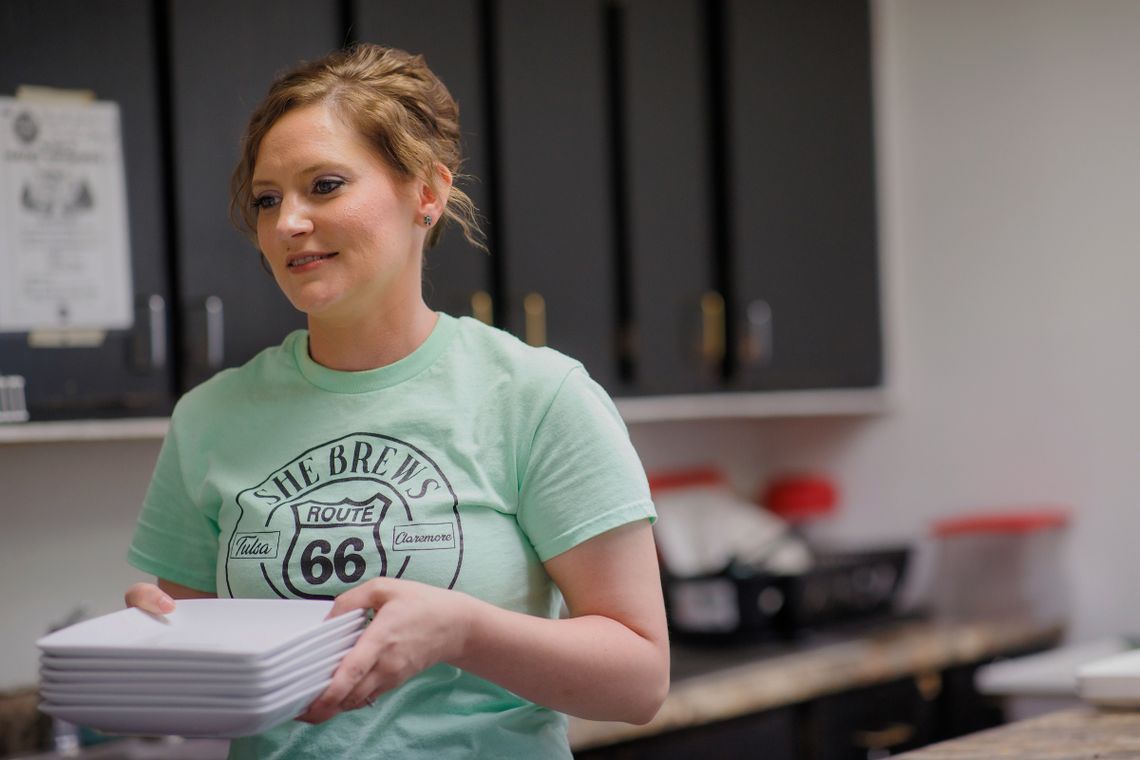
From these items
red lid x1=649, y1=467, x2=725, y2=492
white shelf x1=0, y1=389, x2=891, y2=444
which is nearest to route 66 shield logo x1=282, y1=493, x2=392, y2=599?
white shelf x1=0, y1=389, x2=891, y2=444

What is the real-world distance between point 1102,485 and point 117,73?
1986mm

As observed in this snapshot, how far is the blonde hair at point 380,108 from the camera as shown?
1206mm

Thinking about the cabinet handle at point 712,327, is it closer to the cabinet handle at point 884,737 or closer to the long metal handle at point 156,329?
the cabinet handle at point 884,737

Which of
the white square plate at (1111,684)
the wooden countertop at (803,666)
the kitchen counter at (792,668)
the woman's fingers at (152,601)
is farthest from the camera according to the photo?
the wooden countertop at (803,666)

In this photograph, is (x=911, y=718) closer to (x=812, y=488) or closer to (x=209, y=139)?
(x=812, y=488)

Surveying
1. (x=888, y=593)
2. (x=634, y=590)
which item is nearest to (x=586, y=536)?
(x=634, y=590)

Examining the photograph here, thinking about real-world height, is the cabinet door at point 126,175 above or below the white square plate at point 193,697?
above

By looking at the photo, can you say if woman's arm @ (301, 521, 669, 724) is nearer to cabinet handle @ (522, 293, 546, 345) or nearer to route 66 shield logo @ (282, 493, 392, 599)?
route 66 shield logo @ (282, 493, 392, 599)

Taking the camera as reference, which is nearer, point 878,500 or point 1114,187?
point 1114,187

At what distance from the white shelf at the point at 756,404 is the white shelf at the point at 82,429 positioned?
90 cm

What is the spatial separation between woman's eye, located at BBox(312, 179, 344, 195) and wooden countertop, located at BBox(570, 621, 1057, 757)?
109 centimetres

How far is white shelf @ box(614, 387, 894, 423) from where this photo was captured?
2611mm

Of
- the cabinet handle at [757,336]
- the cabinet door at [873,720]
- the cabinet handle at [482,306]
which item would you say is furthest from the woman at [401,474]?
the cabinet handle at [757,336]

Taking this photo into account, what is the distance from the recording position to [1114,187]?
2.70 m
